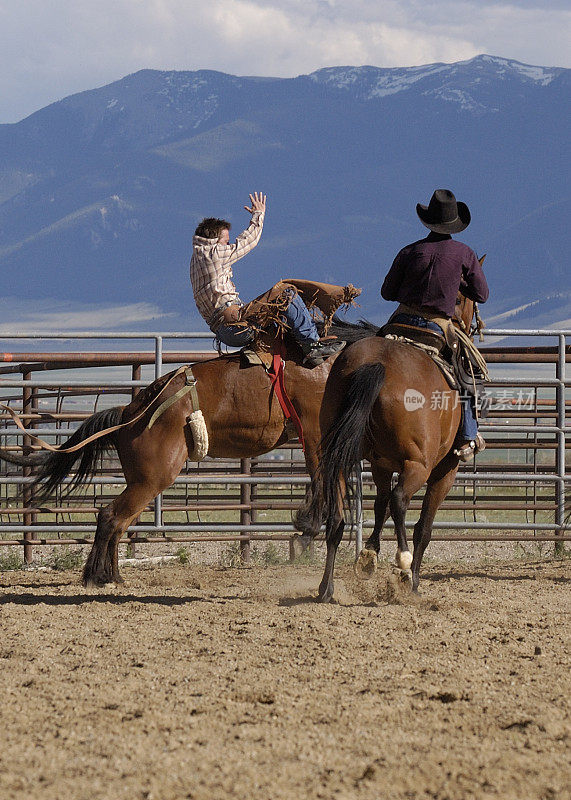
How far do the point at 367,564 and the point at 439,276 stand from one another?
59.0 inches

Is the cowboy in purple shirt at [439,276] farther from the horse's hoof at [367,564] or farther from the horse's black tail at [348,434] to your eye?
the horse's hoof at [367,564]

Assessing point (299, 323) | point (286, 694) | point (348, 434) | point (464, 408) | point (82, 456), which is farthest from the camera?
point (82, 456)

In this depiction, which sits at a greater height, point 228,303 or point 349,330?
point 228,303

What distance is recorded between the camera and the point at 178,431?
6.26m

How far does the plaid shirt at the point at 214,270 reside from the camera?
656cm

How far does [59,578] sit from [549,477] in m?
3.36

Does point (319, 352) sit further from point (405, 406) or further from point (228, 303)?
point (405, 406)

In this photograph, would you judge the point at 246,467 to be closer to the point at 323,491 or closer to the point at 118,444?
the point at 118,444

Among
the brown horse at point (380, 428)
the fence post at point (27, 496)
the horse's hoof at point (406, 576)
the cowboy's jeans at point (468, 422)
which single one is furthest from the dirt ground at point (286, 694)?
the fence post at point (27, 496)

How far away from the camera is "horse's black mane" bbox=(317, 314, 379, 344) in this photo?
22.0 ft

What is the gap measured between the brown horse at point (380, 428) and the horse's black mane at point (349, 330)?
83 cm

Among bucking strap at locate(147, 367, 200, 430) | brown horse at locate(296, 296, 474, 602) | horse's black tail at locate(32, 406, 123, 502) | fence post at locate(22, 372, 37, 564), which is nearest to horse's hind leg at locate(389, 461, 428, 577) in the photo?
brown horse at locate(296, 296, 474, 602)

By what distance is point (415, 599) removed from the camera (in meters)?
5.84

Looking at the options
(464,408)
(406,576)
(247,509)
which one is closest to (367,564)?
(406,576)
